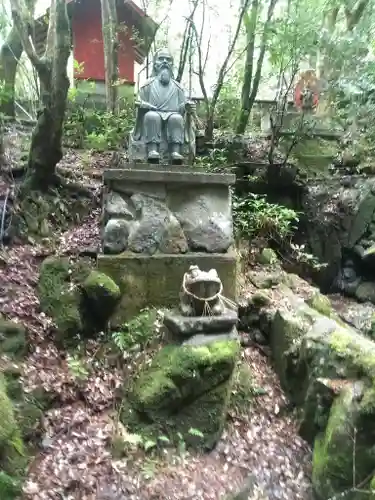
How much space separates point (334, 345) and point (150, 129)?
3.90m

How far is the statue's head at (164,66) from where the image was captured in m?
6.74

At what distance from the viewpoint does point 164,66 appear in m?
6.83

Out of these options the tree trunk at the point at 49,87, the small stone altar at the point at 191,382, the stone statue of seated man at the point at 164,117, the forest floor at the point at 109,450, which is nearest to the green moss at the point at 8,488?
the forest floor at the point at 109,450

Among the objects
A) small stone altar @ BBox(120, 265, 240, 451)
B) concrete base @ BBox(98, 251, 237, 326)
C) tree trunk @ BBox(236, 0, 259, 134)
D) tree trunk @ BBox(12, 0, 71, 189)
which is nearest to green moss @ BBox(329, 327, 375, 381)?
small stone altar @ BBox(120, 265, 240, 451)

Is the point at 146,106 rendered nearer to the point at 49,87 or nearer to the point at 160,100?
the point at 160,100

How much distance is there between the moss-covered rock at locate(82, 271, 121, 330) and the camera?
5.49 meters

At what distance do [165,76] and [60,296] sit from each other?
11.6 ft

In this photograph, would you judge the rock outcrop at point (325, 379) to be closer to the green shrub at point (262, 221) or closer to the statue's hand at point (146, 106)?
the green shrub at point (262, 221)

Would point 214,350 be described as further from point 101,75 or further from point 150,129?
point 101,75

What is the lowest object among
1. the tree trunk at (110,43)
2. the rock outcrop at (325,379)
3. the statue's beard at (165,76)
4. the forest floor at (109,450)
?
the forest floor at (109,450)

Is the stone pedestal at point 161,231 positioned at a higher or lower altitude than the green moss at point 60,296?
higher

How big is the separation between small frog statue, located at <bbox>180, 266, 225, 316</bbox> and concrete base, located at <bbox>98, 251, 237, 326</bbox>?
0.94 meters

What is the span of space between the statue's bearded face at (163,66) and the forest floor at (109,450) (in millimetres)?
3576

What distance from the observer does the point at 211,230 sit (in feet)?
19.7
